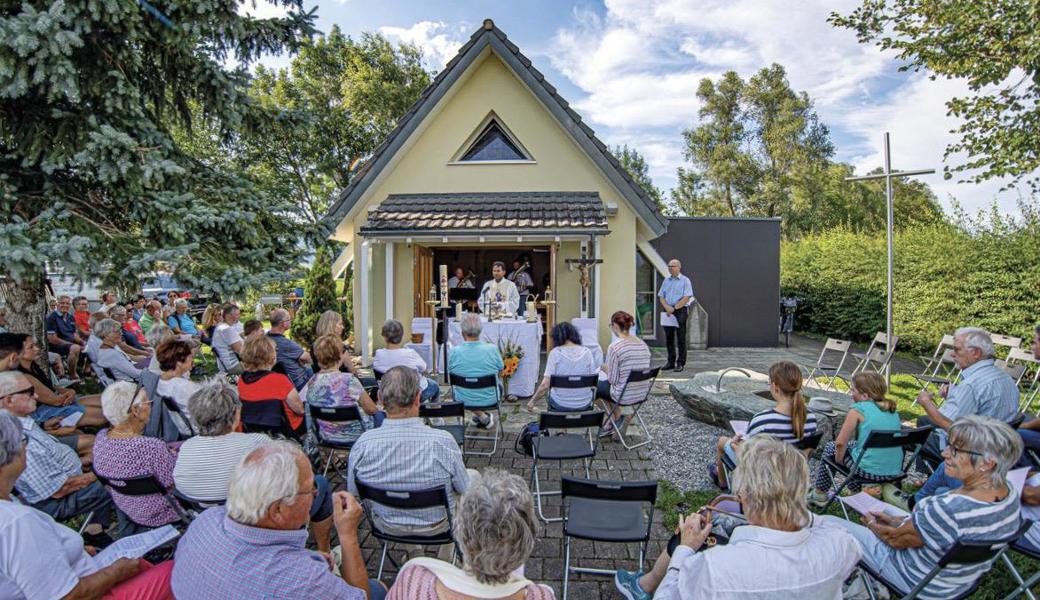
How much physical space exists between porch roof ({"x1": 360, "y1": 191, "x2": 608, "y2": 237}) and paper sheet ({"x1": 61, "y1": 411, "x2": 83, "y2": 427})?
5.03 m

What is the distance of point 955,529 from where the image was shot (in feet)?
7.50

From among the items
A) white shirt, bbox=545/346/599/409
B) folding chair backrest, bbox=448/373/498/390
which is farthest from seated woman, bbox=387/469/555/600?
white shirt, bbox=545/346/599/409

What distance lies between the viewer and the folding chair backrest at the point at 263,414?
407 centimetres

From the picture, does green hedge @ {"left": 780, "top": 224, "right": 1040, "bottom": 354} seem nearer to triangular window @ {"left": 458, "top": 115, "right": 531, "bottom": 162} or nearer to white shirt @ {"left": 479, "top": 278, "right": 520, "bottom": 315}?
white shirt @ {"left": 479, "top": 278, "right": 520, "bottom": 315}

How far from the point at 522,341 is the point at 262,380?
4305 millimetres

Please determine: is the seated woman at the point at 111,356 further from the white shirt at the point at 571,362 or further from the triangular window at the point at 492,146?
the triangular window at the point at 492,146

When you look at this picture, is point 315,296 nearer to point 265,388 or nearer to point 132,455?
point 265,388

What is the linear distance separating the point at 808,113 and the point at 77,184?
108 feet

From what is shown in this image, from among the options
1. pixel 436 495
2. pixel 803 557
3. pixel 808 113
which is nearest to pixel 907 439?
pixel 803 557

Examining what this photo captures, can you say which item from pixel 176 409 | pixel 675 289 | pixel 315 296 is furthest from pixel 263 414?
pixel 315 296

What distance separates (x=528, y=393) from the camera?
772cm

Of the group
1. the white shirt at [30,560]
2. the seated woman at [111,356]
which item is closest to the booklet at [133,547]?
the white shirt at [30,560]

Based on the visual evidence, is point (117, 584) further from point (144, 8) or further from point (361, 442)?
point (144, 8)

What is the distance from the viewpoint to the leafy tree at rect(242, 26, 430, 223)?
20.2 meters
